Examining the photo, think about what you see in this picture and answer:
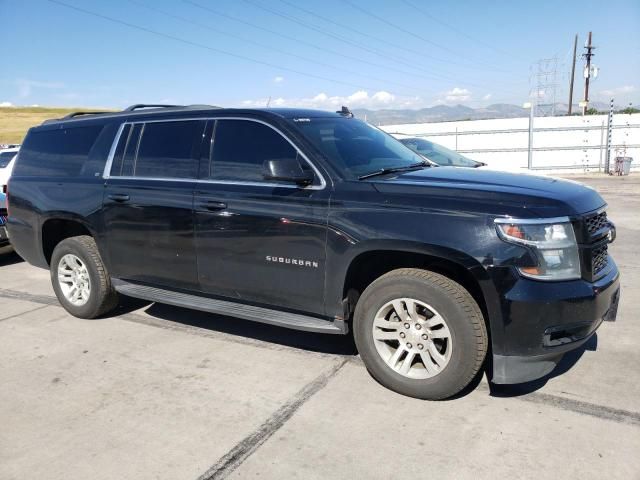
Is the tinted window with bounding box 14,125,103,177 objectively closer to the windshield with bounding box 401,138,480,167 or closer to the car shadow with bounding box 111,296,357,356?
the car shadow with bounding box 111,296,357,356

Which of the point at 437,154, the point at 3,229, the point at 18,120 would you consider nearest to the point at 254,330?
the point at 3,229

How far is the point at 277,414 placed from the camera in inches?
135

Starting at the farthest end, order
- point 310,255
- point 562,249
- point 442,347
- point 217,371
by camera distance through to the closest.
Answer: point 217,371 < point 310,255 < point 442,347 < point 562,249

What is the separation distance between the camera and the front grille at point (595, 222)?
334 cm

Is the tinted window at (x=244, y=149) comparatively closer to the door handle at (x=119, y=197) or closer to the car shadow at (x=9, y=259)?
the door handle at (x=119, y=197)

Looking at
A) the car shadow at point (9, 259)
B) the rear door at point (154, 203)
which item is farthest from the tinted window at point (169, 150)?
the car shadow at point (9, 259)

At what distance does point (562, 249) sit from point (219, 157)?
2554 mm

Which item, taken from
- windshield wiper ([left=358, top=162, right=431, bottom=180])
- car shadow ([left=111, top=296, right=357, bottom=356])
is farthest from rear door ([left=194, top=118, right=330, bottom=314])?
car shadow ([left=111, top=296, right=357, bottom=356])

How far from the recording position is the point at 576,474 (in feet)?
9.05

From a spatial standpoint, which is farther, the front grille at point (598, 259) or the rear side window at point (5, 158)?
the rear side window at point (5, 158)

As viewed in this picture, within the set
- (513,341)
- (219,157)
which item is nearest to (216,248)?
(219,157)

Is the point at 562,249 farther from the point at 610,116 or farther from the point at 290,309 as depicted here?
the point at 610,116

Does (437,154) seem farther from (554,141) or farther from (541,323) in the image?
(554,141)

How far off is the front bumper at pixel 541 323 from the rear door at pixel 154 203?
243 centimetres
